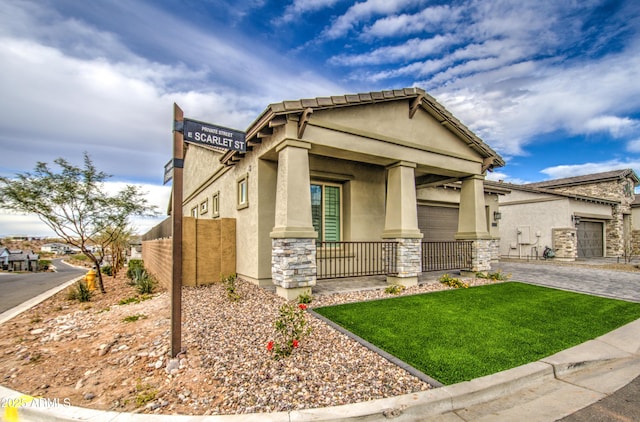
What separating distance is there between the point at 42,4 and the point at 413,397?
8.88 meters

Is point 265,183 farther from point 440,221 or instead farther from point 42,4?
point 440,221

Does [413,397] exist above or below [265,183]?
below

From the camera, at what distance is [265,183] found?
7879 millimetres

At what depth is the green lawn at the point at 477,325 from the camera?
3.67 meters

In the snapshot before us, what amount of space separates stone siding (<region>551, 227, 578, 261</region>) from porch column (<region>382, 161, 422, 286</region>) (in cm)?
1284

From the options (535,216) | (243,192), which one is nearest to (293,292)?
(243,192)

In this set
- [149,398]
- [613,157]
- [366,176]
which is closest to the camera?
[149,398]

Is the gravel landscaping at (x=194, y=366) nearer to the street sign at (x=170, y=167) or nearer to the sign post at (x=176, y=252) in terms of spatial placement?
the sign post at (x=176, y=252)

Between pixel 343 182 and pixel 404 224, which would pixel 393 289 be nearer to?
pixel 404 224

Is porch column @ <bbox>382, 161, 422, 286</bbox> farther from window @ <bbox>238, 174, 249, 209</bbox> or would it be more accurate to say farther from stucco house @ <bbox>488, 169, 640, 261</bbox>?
stucco house @ <bbox>488, 169, 640, 261</bbox>

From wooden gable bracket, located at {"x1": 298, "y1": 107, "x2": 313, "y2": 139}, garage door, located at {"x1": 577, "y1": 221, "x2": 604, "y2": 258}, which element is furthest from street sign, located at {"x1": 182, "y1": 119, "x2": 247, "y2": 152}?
garage door, located at {"x1": 577, "y1": 221, "x2": 604, "y2": 258}

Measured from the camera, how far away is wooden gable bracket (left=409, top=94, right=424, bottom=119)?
8094 mm

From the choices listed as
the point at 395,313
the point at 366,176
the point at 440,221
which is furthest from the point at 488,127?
the point at 395,313

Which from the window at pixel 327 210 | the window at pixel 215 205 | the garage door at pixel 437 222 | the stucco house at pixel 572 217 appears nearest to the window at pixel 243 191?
the window at pixel 327 210
